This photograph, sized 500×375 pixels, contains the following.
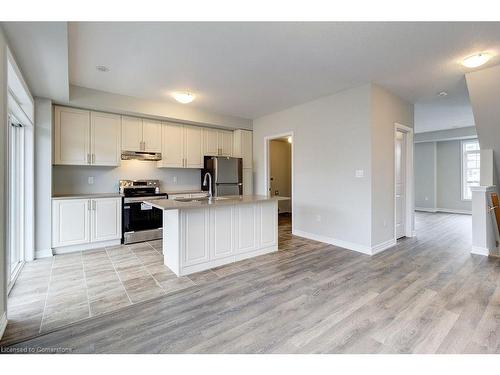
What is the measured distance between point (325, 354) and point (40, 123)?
14.9 feet

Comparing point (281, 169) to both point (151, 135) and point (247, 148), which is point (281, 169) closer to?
point (247, 148)

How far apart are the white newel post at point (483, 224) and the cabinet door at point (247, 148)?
164 inches

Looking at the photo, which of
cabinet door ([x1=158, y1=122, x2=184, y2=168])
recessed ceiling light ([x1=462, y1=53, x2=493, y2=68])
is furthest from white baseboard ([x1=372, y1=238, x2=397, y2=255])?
cabinet door ([x1=158, y1=122, x2=184, y2=168])

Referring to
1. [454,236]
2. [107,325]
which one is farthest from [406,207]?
[107,325]

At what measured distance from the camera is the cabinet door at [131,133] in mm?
4434

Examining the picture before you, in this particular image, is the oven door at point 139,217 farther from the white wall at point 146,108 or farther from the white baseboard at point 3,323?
the white baseboard at point 3,323

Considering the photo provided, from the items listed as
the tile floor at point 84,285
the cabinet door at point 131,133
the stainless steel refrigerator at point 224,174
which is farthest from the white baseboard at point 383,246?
the cabinet door at point 131,133

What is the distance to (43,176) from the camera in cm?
356

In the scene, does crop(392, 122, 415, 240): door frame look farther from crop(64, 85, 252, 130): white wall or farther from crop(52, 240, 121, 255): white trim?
crop(52, 240, 121, 255): white trim

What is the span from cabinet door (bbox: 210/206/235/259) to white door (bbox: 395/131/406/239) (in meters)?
3.21

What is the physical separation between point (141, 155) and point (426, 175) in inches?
348

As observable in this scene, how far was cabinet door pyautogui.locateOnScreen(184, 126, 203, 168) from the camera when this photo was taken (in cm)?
514

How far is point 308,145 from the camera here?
4586 millimetres
